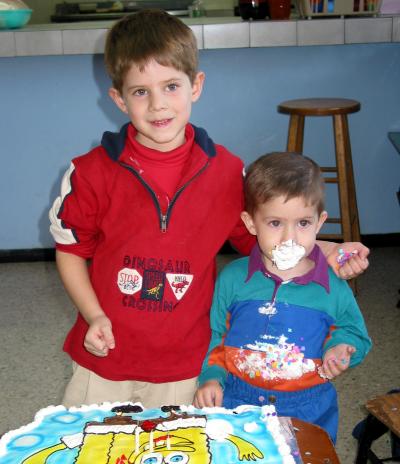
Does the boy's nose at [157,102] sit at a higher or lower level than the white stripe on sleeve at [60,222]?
higher

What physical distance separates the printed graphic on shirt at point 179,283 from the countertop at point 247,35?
210 centimetres

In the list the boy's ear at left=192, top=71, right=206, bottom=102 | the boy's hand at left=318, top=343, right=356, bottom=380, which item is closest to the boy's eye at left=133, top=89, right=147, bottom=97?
the boy's ear at left=192, top=71, right=206, bottom=102

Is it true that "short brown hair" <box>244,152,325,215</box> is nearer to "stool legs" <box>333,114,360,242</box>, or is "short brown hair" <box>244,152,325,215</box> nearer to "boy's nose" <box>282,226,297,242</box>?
"boy's nose" <box>282,226,297,242</box>

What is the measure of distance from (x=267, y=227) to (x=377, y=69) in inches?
102

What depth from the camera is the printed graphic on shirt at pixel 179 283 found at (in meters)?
1.37

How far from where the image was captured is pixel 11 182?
3.80m

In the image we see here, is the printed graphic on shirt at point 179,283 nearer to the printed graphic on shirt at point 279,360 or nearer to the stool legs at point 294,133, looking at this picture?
the printed graphic on shirt at point 279,360

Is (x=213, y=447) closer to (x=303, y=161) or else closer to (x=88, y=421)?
(x=88, y=421)

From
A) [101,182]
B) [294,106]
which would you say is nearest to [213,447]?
[101,182]

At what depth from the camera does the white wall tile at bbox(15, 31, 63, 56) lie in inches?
130

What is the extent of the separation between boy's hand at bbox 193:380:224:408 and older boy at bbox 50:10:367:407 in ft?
0.30

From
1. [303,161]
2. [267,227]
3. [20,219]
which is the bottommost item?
[20,219]

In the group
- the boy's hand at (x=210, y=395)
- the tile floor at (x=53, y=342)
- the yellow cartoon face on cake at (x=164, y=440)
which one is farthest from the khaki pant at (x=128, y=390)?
the tile floor at (x=53, y=342)

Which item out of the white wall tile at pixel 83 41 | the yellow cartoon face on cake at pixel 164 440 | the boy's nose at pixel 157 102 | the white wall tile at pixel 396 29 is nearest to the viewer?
the yellow cartoon face on cake at pixel 164 440
